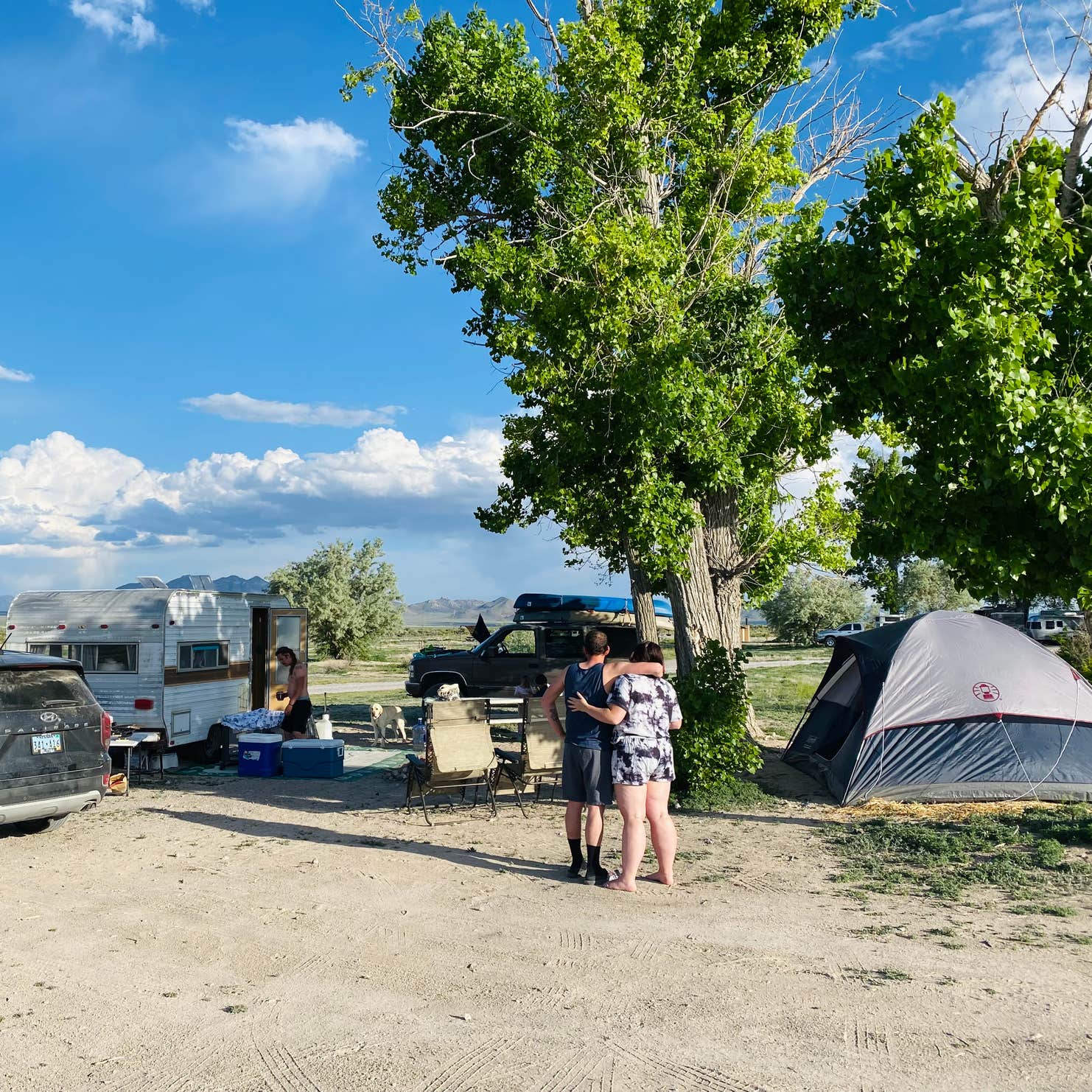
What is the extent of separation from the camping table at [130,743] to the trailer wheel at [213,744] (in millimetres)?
973

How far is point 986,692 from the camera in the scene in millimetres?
10227

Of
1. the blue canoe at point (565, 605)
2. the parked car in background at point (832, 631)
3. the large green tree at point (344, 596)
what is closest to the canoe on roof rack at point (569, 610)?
the blue canoe at point (565, 605)

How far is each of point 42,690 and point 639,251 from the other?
771cm

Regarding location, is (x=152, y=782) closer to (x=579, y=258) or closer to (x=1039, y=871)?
(x=579, y=258)

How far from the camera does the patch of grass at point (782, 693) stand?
1737cm

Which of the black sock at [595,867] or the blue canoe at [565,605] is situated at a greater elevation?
the blue canoe at [565,605]

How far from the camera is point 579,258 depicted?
11.6 meters

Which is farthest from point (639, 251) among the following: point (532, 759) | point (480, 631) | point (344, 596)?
point (344, 596)

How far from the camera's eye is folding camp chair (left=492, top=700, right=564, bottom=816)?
9.92 meters

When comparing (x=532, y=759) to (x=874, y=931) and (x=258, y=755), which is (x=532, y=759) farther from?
(x=874, y=931)

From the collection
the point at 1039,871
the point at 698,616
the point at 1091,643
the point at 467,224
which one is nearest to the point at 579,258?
the point at 467,224

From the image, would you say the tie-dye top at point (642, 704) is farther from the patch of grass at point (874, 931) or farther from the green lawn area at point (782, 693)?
the green lawn area at point (782, 693)

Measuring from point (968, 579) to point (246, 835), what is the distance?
678cm

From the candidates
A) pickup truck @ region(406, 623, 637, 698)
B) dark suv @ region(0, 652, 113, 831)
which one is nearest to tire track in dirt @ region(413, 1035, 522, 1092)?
dark suv @ region(0, 652, 113, 831)
